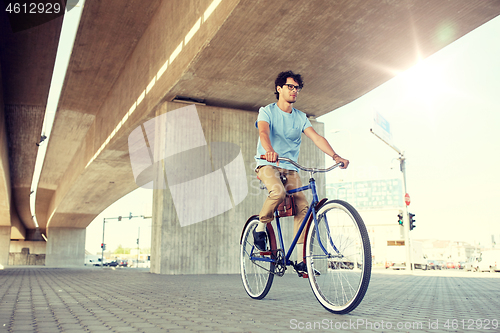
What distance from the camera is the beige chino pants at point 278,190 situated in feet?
13.4

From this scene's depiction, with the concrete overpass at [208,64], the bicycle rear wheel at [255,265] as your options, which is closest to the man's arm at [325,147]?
the bicycle rear wheel at [255,265]

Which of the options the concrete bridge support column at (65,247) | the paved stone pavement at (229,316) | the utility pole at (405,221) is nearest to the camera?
the paved stone pavement at (229,316)

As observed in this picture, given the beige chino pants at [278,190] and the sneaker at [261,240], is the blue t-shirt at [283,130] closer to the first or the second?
the beige chino pants at [278,190]

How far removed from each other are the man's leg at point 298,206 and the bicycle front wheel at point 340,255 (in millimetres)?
213

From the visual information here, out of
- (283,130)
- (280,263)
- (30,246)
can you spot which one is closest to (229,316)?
(280,263)

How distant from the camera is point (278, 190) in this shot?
162 inches

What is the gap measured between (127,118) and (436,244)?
130933 millimetres

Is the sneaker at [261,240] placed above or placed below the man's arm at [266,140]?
below

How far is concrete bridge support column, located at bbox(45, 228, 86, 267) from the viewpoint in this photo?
46.9 m

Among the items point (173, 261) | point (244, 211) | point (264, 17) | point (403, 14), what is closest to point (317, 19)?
point (264, 17)

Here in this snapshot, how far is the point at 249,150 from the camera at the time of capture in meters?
13.6

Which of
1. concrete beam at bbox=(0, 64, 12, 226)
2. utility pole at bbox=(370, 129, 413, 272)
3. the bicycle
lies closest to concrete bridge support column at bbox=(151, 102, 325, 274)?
the bicycle

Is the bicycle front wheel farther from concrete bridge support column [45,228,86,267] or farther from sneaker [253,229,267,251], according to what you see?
concrete bridge support column [45,228,86,267]

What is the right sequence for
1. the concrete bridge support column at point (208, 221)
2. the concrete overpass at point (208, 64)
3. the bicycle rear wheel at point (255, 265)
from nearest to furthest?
the bicycle rear wheel at point (255, 265) < the concrete overpass at point (208, 64) < the concrete bridge support column at point (208, 221)
